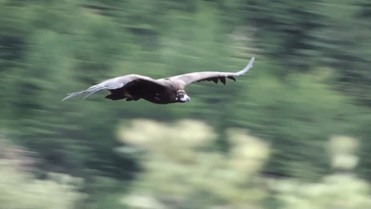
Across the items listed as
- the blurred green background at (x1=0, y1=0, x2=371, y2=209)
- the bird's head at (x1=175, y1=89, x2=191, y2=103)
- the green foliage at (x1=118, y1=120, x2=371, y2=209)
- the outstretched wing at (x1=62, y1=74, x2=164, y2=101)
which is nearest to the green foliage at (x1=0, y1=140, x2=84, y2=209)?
the blurred green background at (x1=0, y1=0, x2=371, y2=209)

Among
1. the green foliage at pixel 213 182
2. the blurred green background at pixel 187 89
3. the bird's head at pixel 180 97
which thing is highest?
the blurred green background at pixel 187 89

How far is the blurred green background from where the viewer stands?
6758mm

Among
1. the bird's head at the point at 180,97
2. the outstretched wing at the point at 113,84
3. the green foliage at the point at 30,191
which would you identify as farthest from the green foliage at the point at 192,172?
the outstretched wing at the point at 113,84

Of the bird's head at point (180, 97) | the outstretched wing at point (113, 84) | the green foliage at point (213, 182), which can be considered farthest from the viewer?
the green foliage at point (213, 182)

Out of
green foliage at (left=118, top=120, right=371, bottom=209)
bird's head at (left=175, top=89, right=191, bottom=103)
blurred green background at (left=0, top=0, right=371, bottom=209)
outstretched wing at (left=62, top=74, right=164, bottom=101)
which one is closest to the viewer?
outstretched wing at (left=62, top=74, right=164, bottom=101)

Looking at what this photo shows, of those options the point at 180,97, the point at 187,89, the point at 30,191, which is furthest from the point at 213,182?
the point at 180,97

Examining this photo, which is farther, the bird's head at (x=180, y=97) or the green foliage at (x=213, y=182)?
the green foliage at (x=213, y=182)

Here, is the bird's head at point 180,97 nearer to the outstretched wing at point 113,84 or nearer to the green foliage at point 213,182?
the outstretched wing at point 113,84

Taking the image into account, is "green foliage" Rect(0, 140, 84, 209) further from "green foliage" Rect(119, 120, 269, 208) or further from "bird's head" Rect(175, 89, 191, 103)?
"bird's head" Rect(175, 89, 191, 103)

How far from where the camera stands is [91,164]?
24.1ft

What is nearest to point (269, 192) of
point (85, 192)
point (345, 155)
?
point (345, 155)

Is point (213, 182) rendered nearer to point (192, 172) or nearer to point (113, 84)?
point (192, 172)

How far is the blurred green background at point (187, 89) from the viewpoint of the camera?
22.2 ft

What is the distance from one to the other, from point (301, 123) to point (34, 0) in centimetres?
260
